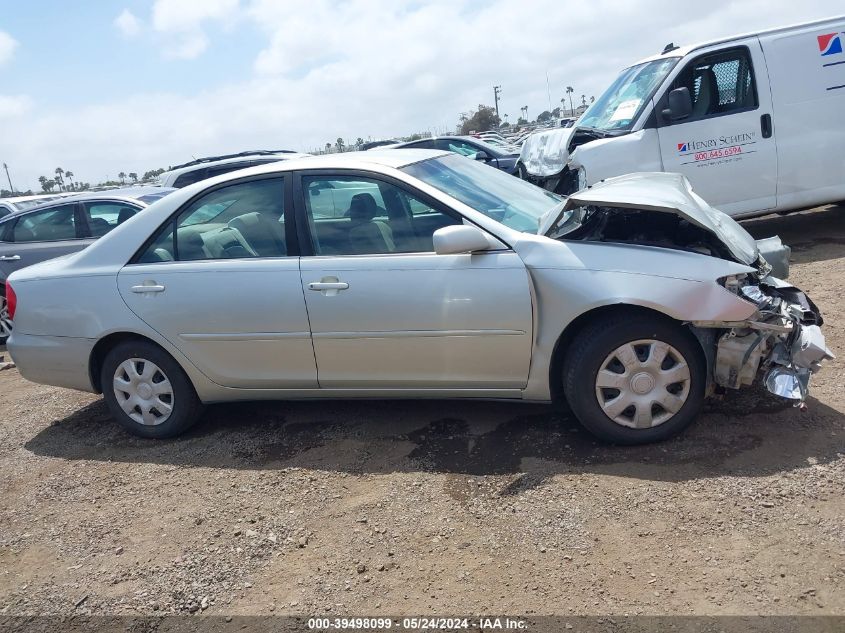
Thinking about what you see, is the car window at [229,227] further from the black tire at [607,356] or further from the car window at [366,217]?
the black tire at [607,356]

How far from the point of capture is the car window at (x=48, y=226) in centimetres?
788

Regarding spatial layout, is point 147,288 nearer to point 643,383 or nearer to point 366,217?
point 366,217

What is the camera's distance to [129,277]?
4.20 m

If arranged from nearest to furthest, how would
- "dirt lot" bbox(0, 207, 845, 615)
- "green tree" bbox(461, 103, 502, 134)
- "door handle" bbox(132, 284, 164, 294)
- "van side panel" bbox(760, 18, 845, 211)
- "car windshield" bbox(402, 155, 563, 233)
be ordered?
"dirt lot" bbox(0, 207, 845, 615) < "car windshield" bbox(402, 155, 563, 233) < "door handle" bbox(132, 284, 164, 294) < "van side panel" bbox(760, 18, 845, 211) < "green tree" bbox(461, 103, 502, 134)

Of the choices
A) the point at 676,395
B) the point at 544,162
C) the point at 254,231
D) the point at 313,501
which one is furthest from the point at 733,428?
the point at 544,162

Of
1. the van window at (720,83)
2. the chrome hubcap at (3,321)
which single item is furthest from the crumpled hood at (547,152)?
the chrome hubcap at (3,321)

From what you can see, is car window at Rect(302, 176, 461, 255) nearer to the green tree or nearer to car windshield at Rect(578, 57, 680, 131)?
car windshield at Rect(578, 57, 680, 131)

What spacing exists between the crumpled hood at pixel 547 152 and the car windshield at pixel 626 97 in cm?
34

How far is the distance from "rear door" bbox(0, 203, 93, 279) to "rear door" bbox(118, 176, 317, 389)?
4.25m

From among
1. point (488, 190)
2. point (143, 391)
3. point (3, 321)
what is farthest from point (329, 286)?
point (3, 321)

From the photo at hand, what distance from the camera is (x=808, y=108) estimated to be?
23.0 feet

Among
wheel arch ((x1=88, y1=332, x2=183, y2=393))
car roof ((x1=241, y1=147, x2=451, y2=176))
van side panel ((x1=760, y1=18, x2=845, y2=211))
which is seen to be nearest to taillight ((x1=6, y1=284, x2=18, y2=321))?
wheel arch ((x1=88, y1=332, x2=183, y2=393))

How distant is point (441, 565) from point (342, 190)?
2.13 metres

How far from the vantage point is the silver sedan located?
11.1ft
